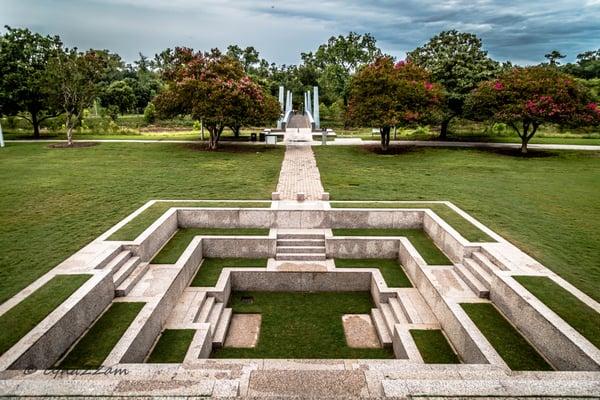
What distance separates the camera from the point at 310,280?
9289 mm

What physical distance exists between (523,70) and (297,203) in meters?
17.3

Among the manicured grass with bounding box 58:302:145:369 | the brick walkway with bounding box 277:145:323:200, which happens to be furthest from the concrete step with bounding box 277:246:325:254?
the manicured grass with bounding box 58:302:145:369

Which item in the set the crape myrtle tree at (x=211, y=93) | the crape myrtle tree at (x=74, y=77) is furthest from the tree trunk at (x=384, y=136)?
the crape myrtle tree at (x=74, y=77)

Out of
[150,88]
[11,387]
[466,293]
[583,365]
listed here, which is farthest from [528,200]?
[150,88]

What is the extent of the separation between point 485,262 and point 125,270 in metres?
7.43

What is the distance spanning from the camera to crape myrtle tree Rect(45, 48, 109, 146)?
70.6 ft

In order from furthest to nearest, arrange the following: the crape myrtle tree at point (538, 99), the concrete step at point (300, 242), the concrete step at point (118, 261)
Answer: the crape myrtle tree at point (538, 99)
the concrete step at point (300, 242)
the concrete step at point (118, 261)

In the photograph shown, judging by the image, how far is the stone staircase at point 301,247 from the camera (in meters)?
9.94

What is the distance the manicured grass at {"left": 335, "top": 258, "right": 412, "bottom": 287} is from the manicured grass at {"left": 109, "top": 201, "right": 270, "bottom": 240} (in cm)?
301

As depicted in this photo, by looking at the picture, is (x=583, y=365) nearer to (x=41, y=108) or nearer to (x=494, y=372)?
(x=494, y=372)

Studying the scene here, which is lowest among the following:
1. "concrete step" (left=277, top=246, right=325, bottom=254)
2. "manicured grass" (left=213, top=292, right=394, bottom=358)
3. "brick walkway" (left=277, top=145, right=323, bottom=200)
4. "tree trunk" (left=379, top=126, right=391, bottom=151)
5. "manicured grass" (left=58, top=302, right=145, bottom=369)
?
"manicured grass" (left=213, top=292, right=394, bottom=358)

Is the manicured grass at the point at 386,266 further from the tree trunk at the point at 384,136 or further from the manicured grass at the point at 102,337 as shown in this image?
the tree trunk at the point at 384,136

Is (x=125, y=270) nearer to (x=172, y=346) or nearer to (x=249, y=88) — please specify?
(x=172, y=346)

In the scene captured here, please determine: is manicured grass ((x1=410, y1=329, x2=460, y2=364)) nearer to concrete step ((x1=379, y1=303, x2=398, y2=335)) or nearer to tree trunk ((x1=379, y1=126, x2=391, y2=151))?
concrete step ((x1=379, y1=303, x2=398, y2=335))
